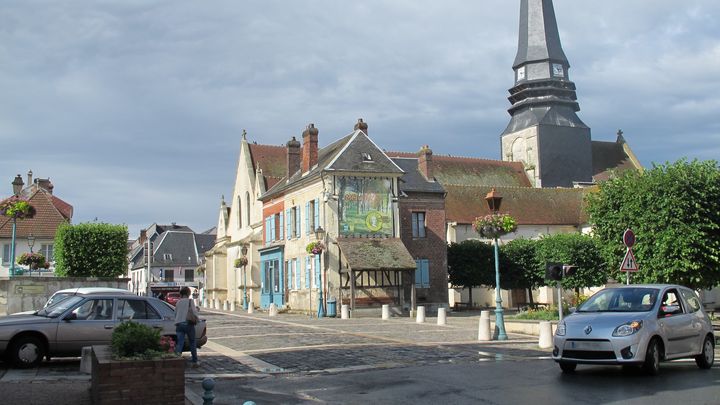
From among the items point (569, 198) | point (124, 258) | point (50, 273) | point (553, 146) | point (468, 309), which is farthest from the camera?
point (553, 146)

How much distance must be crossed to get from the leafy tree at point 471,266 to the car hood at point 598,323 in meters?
29.0

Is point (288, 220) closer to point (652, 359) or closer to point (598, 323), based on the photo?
point (598, 323)

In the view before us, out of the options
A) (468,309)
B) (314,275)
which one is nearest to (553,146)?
(468,309)

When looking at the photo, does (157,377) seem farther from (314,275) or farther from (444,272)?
(444,272)

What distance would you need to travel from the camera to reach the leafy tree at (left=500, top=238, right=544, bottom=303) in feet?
131

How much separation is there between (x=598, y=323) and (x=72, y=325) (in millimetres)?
9288

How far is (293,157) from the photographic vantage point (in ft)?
135

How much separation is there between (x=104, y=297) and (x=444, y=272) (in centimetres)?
2595

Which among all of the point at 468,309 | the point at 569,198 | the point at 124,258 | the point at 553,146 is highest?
the point at 553,146

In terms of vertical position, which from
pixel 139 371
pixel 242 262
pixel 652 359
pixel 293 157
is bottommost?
pixel 652 359

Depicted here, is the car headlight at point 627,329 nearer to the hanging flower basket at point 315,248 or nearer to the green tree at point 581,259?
the hanging flower basket at point 315,248

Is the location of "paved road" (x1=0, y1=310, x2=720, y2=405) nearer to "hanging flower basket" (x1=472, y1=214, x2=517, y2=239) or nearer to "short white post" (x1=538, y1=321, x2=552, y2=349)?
"short white post" (x1=538, y1=321, x2=552, y2=349)

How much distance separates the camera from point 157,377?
774 cm

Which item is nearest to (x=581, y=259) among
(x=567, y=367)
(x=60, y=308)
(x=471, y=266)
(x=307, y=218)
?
(x=471, y=266)
